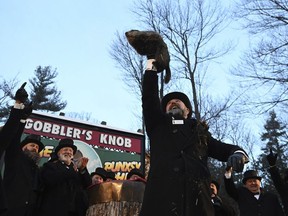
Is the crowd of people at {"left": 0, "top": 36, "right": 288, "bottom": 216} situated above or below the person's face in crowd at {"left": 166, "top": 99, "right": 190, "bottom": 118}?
below

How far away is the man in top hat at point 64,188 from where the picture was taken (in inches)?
183

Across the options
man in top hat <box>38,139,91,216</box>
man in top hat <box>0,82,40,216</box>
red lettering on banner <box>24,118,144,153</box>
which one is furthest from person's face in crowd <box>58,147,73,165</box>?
red lettering on banner <box>24,118,144,153</box>

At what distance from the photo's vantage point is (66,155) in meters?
5.17

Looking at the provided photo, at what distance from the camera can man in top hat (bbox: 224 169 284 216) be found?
597 cm

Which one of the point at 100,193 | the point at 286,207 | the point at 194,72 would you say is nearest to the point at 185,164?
the point at 100,193

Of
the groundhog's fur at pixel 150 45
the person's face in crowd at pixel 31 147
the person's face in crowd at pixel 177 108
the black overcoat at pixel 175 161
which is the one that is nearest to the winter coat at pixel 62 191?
the person's face in crowd at pixel 31 147

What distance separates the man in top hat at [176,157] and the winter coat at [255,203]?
285cm

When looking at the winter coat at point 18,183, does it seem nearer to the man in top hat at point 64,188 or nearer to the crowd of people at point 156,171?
the crowd of people at point 156,171

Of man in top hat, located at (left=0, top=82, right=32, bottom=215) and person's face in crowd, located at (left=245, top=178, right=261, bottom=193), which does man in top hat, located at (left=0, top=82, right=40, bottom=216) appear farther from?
person's face in crowd, located at (left=245, top=178, right=261, bottom=193)

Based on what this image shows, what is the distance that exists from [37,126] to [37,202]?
3.97m

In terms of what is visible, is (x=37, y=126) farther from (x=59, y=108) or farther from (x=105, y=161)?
(x=59, y=108)

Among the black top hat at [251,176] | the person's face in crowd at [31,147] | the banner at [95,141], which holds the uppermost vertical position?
the banner at [95,141]

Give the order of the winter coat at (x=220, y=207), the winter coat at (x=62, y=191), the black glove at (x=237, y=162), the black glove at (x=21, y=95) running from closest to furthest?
the black glove at (x=237, y=162), the black glove at (x=21, y=95), the winter coat at (x=62, y=191), the winter coat at (x=220, y=207)

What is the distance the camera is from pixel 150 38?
10.9 ft
